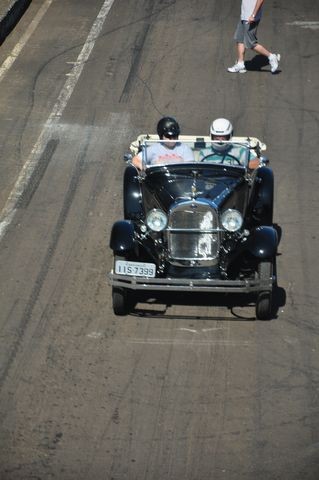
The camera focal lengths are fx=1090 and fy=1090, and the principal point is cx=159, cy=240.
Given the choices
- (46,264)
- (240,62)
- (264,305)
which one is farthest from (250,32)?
(264,305)

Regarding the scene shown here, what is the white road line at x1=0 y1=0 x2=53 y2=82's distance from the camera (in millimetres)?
17062

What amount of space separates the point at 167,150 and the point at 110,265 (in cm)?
139

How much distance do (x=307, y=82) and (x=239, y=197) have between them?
19.2ft

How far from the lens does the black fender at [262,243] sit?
10477mm

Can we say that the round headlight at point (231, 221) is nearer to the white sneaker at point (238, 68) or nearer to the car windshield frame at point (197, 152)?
the car windshield frame at point (197, 152)

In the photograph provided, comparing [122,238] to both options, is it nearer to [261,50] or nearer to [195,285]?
[195,285]

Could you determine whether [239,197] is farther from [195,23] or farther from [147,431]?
[195,23]

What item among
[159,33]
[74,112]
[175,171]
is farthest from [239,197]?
[159,33]

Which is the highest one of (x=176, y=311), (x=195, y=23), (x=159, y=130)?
(x=159, y=130)

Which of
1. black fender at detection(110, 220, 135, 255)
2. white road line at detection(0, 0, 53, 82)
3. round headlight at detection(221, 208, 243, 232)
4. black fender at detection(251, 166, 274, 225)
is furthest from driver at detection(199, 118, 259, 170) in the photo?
white road line at detection(0, 0, 53, 82)

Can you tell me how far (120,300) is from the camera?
10531mm

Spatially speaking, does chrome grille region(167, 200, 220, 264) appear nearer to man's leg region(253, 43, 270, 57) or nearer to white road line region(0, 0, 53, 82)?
man's leg region(253, 43, 270, 57)

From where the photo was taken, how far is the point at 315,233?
12.4 m

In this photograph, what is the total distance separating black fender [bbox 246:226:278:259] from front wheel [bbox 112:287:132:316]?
129cm
